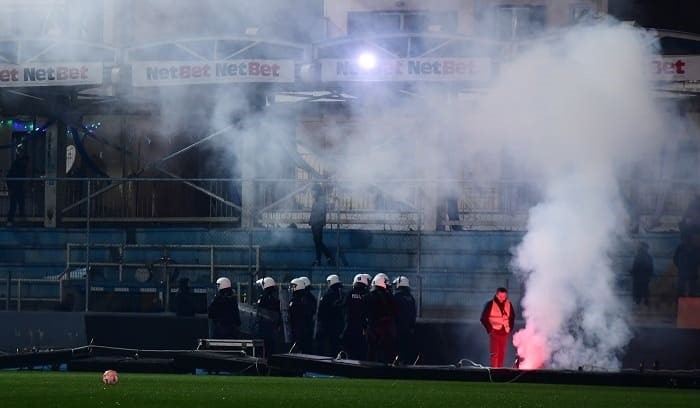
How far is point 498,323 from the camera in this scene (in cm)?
2302

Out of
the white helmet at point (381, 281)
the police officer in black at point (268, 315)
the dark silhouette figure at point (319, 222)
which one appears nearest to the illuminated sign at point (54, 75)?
the dark silhouette figure at point (319, 222)

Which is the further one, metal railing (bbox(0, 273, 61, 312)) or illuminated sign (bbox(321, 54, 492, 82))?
metal railing (bbox(0, 273, 61, 312))

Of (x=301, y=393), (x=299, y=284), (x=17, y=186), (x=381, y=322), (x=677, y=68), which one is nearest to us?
(x=301, y=393)

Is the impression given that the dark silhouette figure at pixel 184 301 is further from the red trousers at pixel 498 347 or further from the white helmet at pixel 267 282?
the red trousers at pixel 498 347

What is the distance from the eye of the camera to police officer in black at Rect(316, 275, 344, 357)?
24.8m

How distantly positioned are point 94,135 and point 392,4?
8810mm

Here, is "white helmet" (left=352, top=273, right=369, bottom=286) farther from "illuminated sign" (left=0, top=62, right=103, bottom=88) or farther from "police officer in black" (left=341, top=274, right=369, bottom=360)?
"illuminated sign" (left=0, top=62, right=103, bottom=88)

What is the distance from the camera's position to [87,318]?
25.8m

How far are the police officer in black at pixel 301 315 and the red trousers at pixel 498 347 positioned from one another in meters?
3.33

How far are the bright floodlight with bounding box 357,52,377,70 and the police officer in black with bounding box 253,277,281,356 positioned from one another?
420 cm

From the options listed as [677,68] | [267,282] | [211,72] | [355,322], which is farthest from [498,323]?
[211,72]

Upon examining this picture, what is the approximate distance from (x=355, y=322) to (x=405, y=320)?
892mm

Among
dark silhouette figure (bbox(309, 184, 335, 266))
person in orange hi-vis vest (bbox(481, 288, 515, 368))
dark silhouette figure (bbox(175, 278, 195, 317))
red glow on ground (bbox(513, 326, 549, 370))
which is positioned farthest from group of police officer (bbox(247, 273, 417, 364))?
red glow on ground (bbox(513, 326, 549, 370))

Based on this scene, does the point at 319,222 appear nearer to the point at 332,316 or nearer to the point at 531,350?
the point at 332,316
